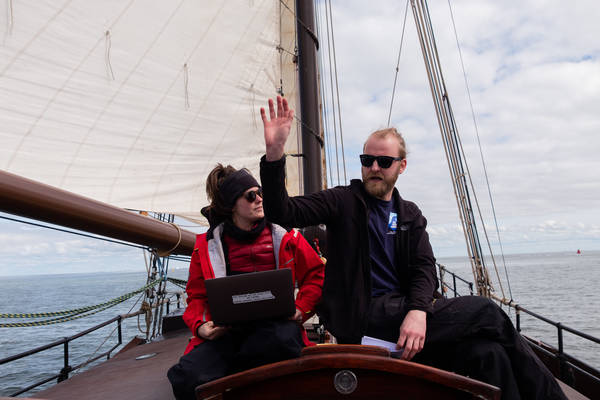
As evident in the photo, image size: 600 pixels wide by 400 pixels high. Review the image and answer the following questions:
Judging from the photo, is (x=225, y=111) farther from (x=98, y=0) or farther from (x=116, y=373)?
(x=116, y=373)

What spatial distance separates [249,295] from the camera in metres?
1.94

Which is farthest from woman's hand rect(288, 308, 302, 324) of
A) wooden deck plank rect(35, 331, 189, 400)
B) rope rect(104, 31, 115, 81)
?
rope rect(104, 31, 115, 81)

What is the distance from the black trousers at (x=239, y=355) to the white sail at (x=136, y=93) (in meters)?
1.96

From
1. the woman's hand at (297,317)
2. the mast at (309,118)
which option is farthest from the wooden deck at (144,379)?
the mast at (309,118)

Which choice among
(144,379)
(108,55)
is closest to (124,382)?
(144,379)

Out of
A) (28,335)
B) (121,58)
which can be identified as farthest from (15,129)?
(28,335)

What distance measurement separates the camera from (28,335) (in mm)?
18156

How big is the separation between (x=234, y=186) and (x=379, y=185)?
836mm

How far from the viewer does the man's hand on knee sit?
1.70 meters

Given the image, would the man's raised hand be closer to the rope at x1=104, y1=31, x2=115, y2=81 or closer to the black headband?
the black headband

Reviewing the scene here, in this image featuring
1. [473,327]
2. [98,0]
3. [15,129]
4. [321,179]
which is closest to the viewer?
[473,327]

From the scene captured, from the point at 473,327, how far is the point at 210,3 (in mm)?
4092

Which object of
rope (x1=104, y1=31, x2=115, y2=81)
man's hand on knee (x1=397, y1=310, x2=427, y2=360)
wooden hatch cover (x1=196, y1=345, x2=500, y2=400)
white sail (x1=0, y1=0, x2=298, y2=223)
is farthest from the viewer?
rope (x1=104, y1=31, x2=115, y2=81)

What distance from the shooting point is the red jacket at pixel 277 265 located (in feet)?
7.55
